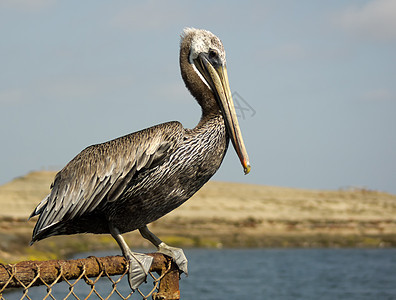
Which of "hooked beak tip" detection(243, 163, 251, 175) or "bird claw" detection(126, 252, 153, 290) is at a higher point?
"hooked beak tip" detection(243, 163, 251, 175)

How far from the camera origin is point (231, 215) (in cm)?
3956

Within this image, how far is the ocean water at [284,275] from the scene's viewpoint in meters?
21.7

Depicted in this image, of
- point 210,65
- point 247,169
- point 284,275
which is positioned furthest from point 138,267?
point 284,275

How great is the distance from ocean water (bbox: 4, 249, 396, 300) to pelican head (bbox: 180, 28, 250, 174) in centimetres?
1199

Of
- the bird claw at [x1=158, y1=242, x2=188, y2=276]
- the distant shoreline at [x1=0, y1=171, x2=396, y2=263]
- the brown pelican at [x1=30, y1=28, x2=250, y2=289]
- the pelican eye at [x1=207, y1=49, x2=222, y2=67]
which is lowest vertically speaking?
the distant shoreline at [x1=0, y1=171, x2=396, y2=263]

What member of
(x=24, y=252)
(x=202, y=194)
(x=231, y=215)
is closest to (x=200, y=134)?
(x=24, y=252)

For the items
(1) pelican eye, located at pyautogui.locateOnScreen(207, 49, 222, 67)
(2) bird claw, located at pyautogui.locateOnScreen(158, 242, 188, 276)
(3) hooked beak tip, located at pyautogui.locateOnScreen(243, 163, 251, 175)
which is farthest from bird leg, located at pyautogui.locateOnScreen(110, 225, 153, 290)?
(1) pelican eye, located at pyautogui.locateOnScreen(207, 49, 222, 67)

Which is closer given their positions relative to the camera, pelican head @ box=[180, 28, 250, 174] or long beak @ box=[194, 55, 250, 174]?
long beak @ box=[194, 55, 250, 174]

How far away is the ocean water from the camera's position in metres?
21.7

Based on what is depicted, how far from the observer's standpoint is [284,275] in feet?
88.6

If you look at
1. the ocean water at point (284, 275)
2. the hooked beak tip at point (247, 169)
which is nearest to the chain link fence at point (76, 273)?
the hooked beak tip at point (247, 169)

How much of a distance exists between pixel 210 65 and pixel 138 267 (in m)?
1.44

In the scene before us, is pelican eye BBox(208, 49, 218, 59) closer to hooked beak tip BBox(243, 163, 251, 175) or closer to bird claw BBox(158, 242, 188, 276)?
hooked beak tip BBox(243, 163, 251, 175)

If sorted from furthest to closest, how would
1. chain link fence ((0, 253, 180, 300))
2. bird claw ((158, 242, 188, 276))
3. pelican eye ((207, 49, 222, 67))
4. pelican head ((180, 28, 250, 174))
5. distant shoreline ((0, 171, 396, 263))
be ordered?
distant shoreline ((0, 171, 396, 263)) → pelican eye ((207, 49, 222, 67)) → pelican head ((180, 28, 250, 174)) → bird claw ((158, 242, 188, 276)) → chain link fence ((0, 253, 180, 300))
